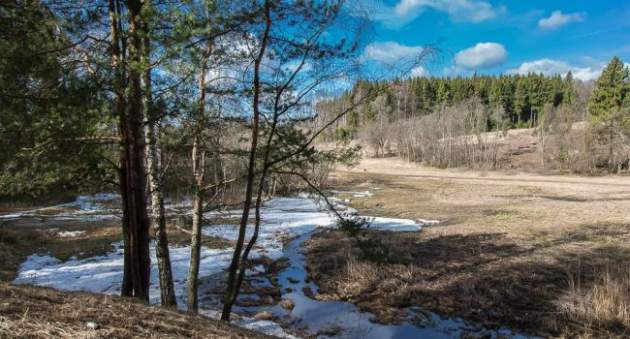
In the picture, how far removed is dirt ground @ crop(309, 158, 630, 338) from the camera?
8.03 meters

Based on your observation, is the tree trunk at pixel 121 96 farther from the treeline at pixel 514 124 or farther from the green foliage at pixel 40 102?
the treeline at pixel 514 124

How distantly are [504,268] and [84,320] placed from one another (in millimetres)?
10555

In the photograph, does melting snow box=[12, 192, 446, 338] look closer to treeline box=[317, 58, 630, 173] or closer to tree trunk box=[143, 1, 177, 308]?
tree trunk box=[143, 1, 177, 308]

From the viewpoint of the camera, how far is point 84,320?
321cm

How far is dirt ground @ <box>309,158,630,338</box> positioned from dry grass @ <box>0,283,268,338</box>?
306cm

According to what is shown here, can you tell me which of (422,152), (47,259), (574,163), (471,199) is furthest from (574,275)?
(422,152)

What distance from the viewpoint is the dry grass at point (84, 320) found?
9.16 feet

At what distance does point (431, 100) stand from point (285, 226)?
65498 mm

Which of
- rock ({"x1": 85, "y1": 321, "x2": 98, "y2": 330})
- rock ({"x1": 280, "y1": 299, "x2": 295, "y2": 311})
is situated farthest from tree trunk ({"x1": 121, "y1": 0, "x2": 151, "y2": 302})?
rock ({"x1": 280, "y1": 299, "x2": 295, "y2": 311})

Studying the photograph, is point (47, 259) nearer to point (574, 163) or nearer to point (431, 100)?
point (574, 163)

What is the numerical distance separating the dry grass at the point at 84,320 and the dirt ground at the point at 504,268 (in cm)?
306

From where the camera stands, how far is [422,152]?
5697cm

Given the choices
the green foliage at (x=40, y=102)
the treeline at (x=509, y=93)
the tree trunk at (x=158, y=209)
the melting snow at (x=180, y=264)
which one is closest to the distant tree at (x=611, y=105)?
the treeline at (x=509, y=93)

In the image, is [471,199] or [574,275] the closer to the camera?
[574,275]
